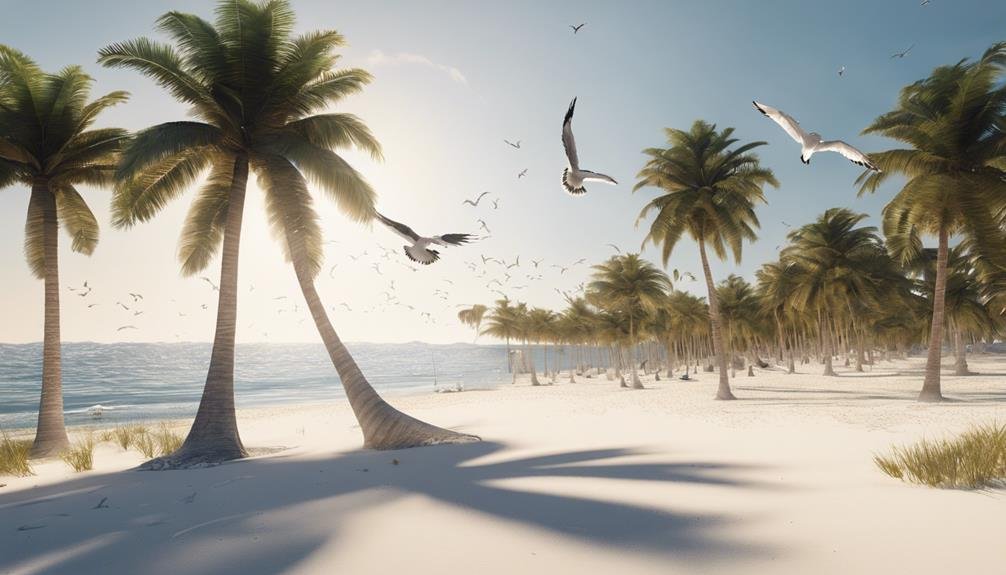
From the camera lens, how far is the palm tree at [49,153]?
43.1 feet

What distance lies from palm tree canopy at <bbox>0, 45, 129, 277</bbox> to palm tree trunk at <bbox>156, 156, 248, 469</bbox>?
18.4 feet

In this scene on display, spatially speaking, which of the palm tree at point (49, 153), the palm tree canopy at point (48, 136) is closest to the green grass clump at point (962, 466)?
the palm tree at point (49, 153)

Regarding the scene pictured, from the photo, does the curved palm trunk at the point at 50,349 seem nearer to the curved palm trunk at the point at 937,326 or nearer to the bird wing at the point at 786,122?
the bird wing at the point at 786,122

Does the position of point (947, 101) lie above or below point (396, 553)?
above

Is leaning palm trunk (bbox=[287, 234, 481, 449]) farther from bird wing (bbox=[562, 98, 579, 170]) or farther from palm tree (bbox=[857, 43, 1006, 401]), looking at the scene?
palm tree (bbox=[857, 43, 1006, 401])

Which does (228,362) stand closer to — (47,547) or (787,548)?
(47,547)

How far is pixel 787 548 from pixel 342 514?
4.25 meters

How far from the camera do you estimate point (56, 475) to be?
9.16m

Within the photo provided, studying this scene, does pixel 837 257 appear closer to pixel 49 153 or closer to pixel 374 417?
pixel 374 417

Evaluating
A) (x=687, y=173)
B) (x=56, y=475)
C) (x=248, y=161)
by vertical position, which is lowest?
(x=56, y=475)

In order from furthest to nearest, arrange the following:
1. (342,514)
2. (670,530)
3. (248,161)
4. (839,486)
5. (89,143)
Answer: (89,143)
(248,161)
(839,486)
(342,514)
(670,530)

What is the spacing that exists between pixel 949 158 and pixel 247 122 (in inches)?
870

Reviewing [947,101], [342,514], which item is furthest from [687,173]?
[342,514]

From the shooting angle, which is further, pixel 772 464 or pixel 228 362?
pixel 228 362
